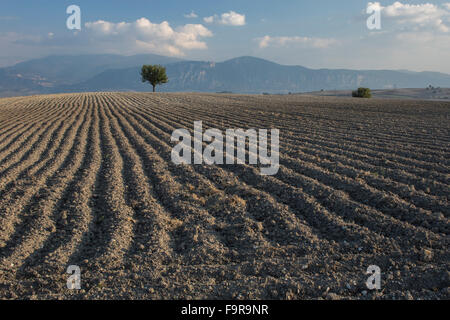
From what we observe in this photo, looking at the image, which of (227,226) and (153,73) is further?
(153,73)

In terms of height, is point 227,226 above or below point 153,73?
below

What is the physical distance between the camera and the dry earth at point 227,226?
4148 mm

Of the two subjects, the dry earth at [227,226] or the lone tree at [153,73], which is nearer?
the dry earth at [227,226]

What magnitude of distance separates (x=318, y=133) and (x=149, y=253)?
12440 millimetres

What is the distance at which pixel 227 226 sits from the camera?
5891mm

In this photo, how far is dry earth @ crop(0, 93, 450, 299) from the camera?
4.15 metres

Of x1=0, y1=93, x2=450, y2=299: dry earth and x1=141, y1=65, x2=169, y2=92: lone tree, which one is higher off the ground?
x1=141, y1=65, x2=169, y2=92: lone tree

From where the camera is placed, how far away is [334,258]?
4.74 meters

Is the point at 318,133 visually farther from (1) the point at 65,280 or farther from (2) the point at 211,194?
(1) the point at 65,280

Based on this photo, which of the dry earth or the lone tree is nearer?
the dry earth

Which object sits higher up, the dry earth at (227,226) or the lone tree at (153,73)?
the lone tree at (153,73)
